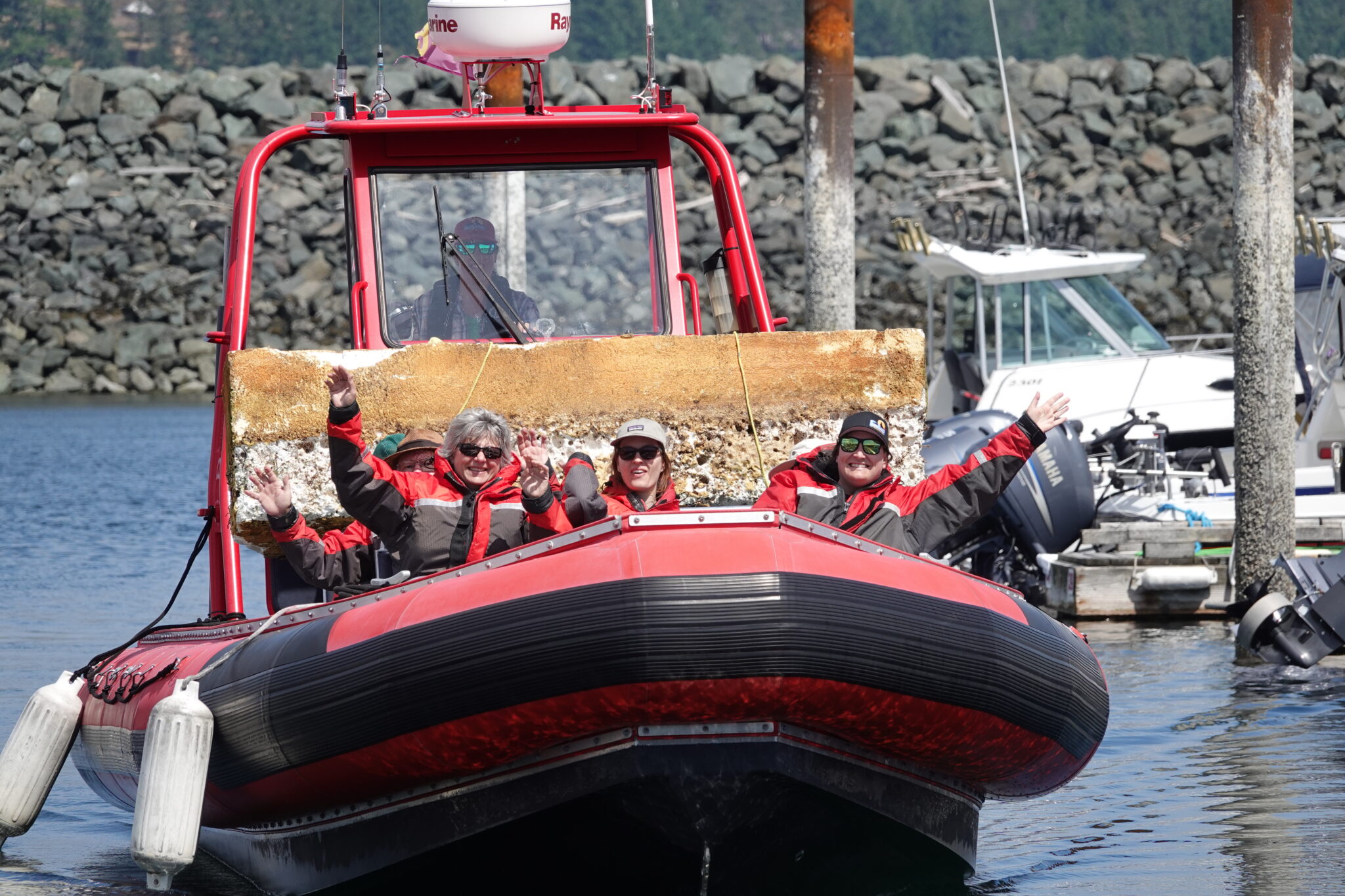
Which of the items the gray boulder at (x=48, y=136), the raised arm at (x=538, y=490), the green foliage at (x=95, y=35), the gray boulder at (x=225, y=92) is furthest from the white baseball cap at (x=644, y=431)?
the green foliage at (x=95, y=35)

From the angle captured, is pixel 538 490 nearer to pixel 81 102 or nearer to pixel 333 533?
pixel 333 533

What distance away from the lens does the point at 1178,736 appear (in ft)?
26.2

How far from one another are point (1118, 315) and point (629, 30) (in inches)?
2120

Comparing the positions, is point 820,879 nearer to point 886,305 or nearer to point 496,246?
point 496,246

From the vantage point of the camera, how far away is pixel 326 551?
584 cm

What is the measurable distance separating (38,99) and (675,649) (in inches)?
1299

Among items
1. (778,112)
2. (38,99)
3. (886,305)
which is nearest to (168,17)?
(38,99)

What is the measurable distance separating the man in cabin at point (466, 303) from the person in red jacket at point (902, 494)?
5.20 feet

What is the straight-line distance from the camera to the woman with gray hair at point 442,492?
5398mm

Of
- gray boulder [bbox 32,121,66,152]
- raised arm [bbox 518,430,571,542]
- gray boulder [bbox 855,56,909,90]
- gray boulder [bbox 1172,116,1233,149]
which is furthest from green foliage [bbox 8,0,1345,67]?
raised arm [bbox 518,430,571,542]

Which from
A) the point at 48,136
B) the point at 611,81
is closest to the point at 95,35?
the point at 48,136

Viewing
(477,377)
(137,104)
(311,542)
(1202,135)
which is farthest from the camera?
(137,104)

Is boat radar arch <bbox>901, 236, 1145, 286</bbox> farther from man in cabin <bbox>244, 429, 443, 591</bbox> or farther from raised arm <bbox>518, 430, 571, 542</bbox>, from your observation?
raised arm <bbox>518, 430, 571, 542</bbox>

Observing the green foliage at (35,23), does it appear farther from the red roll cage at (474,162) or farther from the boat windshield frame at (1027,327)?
the red roll cage at (474,162)
